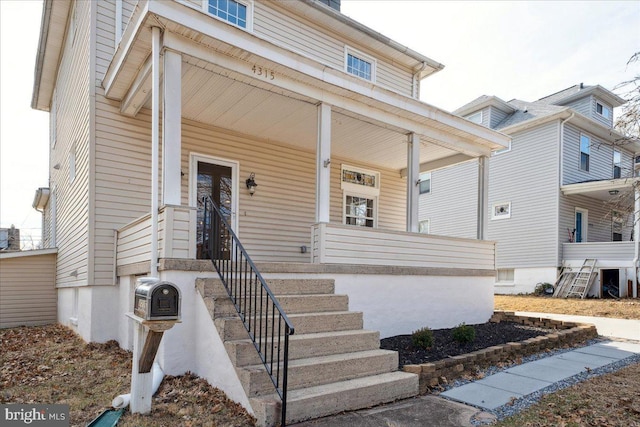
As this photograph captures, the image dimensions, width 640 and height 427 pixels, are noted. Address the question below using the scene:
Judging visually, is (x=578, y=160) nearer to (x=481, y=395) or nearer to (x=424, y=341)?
(x=424, y=341)

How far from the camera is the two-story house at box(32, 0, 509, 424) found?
4203mm

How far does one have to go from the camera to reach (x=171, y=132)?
460 centimetres

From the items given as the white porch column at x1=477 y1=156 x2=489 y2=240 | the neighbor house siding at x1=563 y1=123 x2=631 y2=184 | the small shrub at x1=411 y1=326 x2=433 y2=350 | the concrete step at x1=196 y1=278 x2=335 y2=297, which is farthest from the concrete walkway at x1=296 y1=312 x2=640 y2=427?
the neighbor house siding at x1=563 y1=123 x2=631 y2=184

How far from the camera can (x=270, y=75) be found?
18.3 feet

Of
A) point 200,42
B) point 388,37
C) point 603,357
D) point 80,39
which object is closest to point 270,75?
point 200,42

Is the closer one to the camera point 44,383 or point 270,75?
point 44,383

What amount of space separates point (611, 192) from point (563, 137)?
9.36 ft

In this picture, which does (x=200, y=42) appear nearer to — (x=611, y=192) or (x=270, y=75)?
(x=270, y=75)

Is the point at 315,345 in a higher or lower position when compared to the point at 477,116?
lower

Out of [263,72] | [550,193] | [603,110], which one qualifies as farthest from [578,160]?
[263,72]

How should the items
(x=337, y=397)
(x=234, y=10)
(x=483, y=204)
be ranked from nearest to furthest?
(x=337, y=397), (x=234, y=10), (x=483, y=204)

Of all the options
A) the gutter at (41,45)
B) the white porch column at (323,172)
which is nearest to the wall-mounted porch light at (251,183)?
the white porch column at (323,172)

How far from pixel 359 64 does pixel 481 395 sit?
8.38 m

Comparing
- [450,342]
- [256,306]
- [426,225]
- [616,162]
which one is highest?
[616,162]
